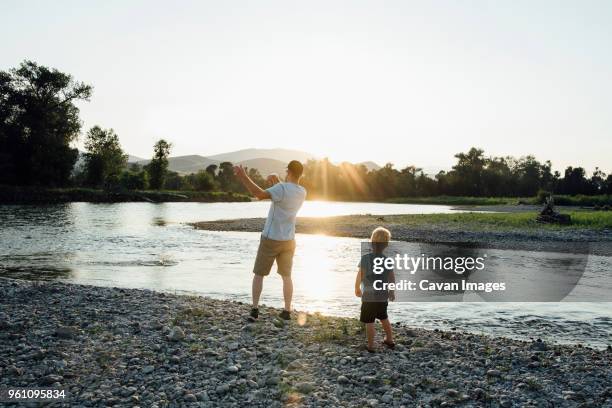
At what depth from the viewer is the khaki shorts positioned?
998 centimetres

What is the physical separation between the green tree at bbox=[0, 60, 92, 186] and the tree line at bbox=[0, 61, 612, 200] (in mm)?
155

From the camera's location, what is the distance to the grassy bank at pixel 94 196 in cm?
8631

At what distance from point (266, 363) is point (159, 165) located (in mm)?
134206

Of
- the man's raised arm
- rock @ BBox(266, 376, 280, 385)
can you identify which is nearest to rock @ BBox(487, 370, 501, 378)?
rock @ BBox(266, 376, 280, 385)

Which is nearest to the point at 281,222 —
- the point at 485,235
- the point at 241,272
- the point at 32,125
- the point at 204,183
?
the point at 241,272

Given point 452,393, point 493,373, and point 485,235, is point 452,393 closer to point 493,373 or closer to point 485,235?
point 493,373

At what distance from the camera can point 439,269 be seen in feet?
77.2

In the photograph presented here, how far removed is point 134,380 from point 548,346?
776 cm

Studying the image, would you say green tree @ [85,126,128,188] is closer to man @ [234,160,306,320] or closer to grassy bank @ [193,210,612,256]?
grassy bank @ [193,210,612,256]

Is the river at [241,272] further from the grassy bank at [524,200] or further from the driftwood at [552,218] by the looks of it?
the grassy bank at [524,200]

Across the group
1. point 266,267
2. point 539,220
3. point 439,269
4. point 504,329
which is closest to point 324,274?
point 439,269

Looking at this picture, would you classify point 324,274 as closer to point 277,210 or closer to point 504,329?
point 504,329

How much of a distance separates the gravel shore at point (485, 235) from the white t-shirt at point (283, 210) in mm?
25596

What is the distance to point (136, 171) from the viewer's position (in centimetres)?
15988
